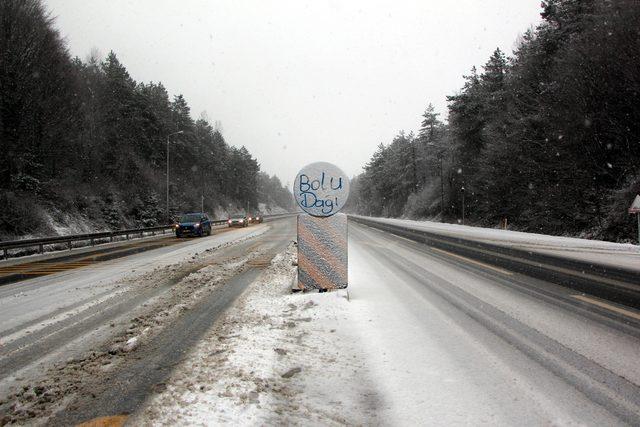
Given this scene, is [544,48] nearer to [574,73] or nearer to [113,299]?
[574,73]

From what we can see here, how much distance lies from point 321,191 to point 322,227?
22.5 inches

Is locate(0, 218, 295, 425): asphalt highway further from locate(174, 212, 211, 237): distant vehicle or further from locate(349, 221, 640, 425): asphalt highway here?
locate(174, 212, 211, 237): distant vehicle

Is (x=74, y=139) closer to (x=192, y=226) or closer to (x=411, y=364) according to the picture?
(x=192, y=226)

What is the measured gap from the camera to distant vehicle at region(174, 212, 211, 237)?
24812 mm

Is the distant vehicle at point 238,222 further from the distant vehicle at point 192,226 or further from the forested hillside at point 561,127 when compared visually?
the forested hillside at point 561,127

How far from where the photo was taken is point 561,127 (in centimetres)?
2339

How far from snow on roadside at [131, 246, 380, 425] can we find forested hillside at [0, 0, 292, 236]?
20729 mm

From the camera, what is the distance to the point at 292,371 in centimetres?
327

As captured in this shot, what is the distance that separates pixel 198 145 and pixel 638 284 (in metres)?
69.5

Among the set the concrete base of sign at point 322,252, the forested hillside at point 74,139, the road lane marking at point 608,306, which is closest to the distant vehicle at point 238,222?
the forested hillside at point 74,139

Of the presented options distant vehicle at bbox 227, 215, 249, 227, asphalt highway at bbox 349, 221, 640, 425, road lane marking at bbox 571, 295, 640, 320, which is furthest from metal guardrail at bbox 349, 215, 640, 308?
distant vehicle at bbox 227, 215, 249, 227

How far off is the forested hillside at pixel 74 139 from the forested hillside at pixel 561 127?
28.6 meters

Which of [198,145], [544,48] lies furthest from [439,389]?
[198,145]

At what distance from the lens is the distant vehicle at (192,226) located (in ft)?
81.4
